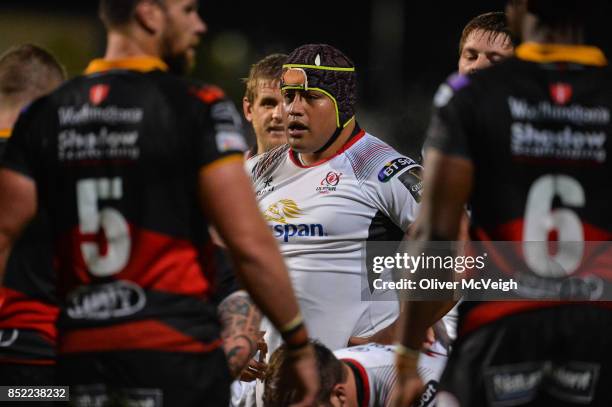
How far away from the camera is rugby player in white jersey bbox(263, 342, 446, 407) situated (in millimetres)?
5000

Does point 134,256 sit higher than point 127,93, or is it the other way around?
point 127,93

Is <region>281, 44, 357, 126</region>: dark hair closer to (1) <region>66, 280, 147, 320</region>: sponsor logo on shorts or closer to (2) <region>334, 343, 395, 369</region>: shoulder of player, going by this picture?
(2) <region>334, 343, 395, 369</region>: shoulder of player

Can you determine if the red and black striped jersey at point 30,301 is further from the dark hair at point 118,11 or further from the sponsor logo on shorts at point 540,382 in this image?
the sponsor logo on shorts at point 540,382

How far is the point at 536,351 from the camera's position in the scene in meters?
3.58

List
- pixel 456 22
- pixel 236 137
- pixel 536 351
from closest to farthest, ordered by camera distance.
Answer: pixel 536 351 < pixel 236 137 < pixel 456 22

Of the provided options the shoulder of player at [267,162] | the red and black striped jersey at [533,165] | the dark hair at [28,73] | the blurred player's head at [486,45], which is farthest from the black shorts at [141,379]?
the blurred player's head at [486,45]

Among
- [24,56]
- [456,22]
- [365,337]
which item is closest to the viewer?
[24,56]

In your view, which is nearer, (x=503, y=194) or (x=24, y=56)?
(x=503, y=194)

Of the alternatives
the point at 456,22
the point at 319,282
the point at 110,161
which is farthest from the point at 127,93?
the point at 456,22

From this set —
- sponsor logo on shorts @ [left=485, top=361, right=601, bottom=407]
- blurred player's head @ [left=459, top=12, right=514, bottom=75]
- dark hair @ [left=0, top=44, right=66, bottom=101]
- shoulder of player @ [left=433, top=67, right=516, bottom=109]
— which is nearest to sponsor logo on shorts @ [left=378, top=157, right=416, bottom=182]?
blurred player's head @ [left=459, top=12, right=514, bottom=75]

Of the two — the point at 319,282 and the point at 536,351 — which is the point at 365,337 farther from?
the point at 536,351

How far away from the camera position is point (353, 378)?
208 inches

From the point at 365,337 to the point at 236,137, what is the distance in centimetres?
285

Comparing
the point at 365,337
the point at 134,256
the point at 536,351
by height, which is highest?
the point at 134,256
